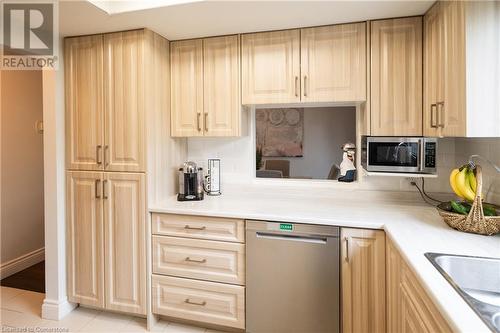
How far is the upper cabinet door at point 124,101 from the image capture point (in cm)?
214

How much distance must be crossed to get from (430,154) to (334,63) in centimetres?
86

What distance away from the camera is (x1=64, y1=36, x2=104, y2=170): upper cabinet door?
2236 millimetres

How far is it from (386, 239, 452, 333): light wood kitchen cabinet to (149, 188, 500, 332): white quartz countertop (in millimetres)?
71

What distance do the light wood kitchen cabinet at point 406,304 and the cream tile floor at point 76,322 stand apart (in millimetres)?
→ 1269

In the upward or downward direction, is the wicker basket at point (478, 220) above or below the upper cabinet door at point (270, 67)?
below

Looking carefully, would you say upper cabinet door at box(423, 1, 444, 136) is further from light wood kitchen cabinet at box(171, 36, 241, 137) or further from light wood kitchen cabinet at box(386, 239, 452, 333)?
light wood kitchen cabinet at box(171, 36, 241, 137)

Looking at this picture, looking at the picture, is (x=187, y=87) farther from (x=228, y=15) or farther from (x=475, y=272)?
(x=475, y=272)

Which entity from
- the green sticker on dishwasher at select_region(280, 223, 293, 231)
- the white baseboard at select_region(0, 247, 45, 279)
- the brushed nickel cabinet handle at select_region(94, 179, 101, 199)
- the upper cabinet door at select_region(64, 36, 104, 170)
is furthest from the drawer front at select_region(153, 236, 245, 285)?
the white baseboard at select_region(0, 247, 45, 279)

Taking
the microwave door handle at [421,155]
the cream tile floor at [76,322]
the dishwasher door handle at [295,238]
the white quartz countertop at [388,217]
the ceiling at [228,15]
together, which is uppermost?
the ceiling at [228,15]

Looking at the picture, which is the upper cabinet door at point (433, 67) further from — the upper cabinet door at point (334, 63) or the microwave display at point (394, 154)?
the upper cabinet door at point (334, 63)

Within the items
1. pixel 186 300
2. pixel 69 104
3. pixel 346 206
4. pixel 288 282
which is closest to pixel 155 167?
pixel 69 104

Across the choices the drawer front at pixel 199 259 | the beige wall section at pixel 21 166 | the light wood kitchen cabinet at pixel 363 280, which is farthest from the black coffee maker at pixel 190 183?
the beige wall section at pixel 21 166

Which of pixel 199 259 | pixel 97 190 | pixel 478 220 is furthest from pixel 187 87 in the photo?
pixel 478 220

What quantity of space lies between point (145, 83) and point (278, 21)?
3.34 feet
